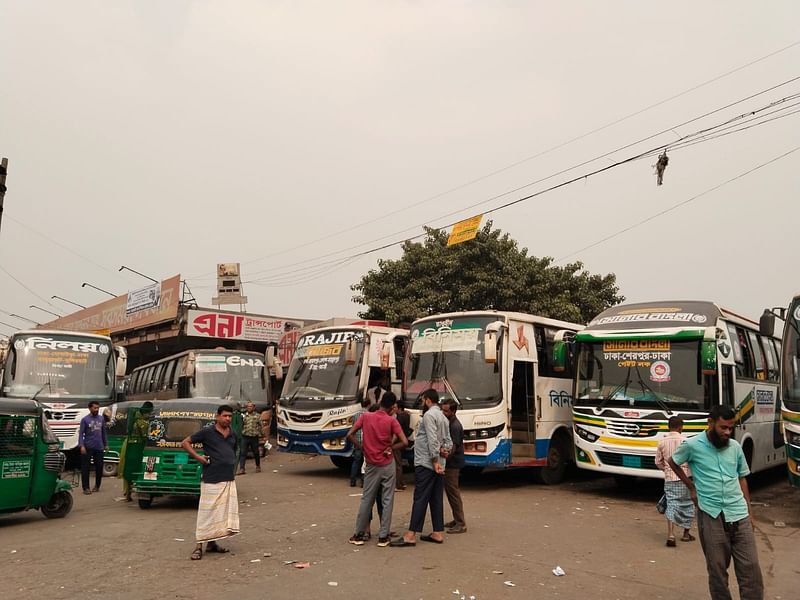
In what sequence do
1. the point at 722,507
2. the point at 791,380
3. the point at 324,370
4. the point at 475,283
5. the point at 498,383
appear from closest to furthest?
the point at 722,507, the point at 791,380, the point at 498,383, the point at 324,370, the point at 475,283

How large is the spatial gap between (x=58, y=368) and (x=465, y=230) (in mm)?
10426

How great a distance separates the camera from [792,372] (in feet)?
33.5

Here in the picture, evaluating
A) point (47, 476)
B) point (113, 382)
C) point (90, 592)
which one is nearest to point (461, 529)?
point (90, 592)

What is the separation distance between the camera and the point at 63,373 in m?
17.6

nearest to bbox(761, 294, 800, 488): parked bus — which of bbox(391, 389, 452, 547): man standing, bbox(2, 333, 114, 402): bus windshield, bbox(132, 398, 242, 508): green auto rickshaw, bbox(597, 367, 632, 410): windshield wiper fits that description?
bbox(597, 367, 632, 410): windshield wiper

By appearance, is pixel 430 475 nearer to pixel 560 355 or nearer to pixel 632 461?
pixel 632 461

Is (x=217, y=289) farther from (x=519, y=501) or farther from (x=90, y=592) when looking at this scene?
(x=90, y=592)

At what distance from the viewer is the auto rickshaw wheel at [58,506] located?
10.4 metres

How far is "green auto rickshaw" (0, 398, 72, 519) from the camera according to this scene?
9680 mm

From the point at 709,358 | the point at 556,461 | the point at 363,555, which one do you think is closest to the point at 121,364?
the point at 556,461

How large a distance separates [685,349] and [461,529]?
5.11 m

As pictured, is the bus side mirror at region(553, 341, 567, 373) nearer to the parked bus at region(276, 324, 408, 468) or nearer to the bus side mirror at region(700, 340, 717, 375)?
the bus side mirror at region(700, 340, 717, 375)

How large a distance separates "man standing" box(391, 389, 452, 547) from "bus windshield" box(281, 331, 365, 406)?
652cm

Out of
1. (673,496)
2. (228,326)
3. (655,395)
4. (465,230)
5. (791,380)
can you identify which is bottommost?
(673,496)
